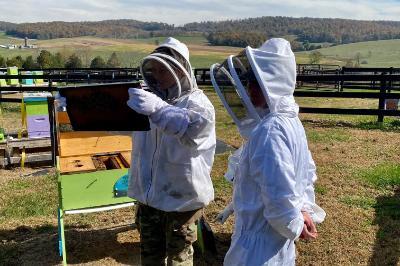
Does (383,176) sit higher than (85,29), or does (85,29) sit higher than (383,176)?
(85,29)

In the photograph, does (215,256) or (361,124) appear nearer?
(215,256)

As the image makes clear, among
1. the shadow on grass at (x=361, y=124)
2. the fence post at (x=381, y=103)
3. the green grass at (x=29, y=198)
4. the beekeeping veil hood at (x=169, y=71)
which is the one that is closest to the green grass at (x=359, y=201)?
the beekeeping veil hood at (x=169, y=71)

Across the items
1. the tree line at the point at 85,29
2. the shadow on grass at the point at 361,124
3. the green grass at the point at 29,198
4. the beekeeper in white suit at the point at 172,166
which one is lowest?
the green grass at the point at 29,198

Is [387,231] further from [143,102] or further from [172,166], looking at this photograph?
[143,102]

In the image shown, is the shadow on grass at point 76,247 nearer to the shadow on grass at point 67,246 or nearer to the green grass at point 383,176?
the shadow on grass at point 67,246

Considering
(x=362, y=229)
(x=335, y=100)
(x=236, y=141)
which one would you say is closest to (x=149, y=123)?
(x=362, y=229)

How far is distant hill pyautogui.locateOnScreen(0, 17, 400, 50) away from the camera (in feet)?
395

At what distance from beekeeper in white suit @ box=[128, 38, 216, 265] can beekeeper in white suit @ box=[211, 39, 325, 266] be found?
736 mm

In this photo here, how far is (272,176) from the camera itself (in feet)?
7.05

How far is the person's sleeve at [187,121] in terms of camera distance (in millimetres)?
2887

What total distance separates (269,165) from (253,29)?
435 feet

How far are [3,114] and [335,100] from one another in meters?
13.0

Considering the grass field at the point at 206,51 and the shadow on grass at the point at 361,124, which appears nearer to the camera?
the shadow on grass at the point at 361,124

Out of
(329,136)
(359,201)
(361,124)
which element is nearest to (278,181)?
(359,201)
